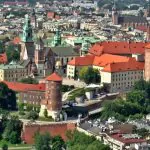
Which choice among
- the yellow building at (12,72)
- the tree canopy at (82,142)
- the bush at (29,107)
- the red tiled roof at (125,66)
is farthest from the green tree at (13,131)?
the yellow building at (12,72)

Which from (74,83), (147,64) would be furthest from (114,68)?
(74,83)

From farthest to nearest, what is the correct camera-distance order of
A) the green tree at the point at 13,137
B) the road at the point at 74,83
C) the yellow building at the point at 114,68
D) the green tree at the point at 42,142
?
the yellow building at the point at 114,68
the road at the point at 74,83
the green tree at the point at 13,137
the green tree at the point at 42,142

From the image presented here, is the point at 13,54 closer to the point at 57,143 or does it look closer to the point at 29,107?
the point at 29,107

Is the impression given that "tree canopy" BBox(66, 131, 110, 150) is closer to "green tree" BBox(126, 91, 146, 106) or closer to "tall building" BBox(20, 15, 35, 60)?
"green tree" BBox(126, 91, 146, 106)

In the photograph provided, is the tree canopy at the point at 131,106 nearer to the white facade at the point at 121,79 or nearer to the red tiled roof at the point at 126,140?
the white facade at the point at 121,79

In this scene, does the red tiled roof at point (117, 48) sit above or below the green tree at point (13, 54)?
above

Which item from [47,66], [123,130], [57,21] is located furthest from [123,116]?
[57,21]

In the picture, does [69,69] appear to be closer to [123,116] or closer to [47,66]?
[47,66]
